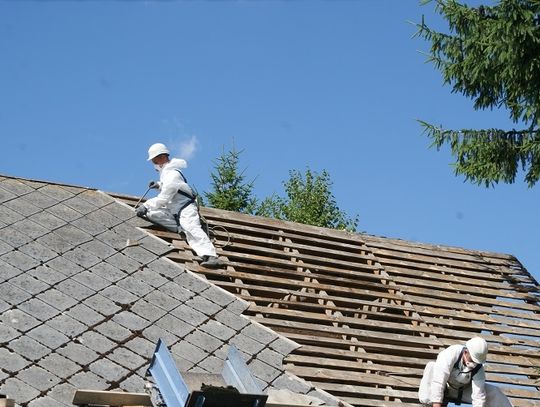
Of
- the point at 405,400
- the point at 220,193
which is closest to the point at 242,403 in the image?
the point at 405,400

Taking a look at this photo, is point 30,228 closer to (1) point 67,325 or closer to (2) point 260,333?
(1) point 67,325

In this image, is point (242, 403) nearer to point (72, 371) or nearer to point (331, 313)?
point (72, 371)

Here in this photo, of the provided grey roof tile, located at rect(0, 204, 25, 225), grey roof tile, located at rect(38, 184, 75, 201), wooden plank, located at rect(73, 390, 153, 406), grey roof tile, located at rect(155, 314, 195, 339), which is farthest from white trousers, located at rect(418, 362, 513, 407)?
grey roof tile, located at rect(38, 184, 75, 201)

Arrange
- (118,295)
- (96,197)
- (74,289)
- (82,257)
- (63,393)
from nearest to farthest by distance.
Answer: (63,393) < (74,289) < (118,295) < (82,257) < (96,197)

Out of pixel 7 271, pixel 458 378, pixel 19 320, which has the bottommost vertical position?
pixel 458 378

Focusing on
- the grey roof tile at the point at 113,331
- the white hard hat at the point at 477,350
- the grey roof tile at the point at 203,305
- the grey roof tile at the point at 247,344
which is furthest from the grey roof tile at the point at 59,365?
the white hard hat at the point at 477,350

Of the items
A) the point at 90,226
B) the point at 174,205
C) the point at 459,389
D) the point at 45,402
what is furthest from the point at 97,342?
the point at 459,389

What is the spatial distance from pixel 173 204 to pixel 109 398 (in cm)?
363

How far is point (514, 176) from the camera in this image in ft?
39.2

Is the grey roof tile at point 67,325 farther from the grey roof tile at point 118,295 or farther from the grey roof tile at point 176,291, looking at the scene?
the grey roof tile at point 176,291

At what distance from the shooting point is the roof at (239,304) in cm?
704

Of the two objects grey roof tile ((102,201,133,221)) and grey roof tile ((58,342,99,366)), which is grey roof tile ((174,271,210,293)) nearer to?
grey roof tile ((102,201,133,221))

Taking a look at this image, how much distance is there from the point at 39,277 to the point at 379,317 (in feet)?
11.3

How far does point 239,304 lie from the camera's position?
A: 27.4 ft
